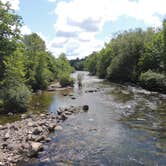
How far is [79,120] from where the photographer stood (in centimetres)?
2702

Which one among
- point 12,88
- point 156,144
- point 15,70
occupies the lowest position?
point 156,144

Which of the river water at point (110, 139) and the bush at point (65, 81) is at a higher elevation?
the bush at point (65, 81)

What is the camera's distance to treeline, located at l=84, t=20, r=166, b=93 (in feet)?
166

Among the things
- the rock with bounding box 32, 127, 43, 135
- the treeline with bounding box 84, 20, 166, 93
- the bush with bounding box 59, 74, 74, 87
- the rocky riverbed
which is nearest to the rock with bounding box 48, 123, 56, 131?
the rocky riverbed

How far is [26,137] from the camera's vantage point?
806 inches

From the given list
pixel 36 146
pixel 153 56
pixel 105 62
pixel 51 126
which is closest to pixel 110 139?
pixel 36 146

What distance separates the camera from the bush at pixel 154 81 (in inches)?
1825

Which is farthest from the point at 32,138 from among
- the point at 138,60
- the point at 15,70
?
the point at 138,60

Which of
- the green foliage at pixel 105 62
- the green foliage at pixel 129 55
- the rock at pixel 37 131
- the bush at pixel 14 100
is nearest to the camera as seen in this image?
the rock at pixel 37 131

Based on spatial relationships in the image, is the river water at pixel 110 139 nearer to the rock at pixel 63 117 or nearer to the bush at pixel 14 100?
the rock at pixel 63 117

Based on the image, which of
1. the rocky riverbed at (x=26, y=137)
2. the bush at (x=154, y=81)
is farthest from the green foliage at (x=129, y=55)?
the rocky riverbed at (x=26, y=137)

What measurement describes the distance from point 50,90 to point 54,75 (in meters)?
20.1

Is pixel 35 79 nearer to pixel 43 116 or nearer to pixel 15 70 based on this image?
pixel 15 70

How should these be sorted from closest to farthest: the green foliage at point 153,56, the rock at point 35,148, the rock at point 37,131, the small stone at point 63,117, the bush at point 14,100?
the rock at point 35,148 → the rock at point 37,131 → the small stone at point 63,117 → the bush at point 14,100 → the green foliage at point 153,56
